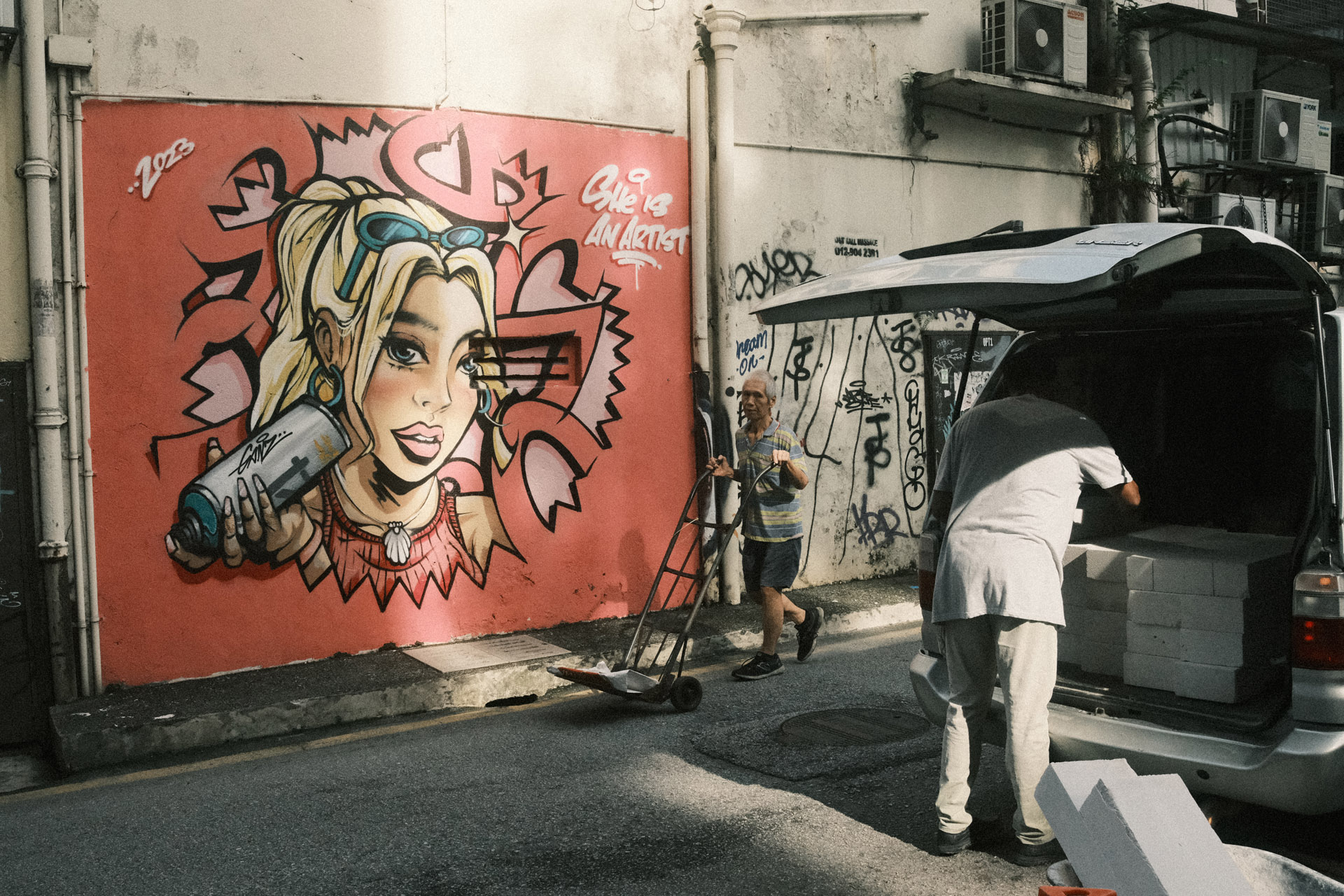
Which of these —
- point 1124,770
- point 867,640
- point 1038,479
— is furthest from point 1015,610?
point 867,640

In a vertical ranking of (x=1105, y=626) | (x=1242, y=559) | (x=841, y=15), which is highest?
(x=841, y=15)

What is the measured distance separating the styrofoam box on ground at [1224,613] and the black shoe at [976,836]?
104cm

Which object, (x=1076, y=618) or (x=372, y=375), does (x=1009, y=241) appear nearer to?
(x=1076, y=618)

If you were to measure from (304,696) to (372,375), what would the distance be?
2.15 meters

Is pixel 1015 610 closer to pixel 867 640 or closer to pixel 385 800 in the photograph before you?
pixel 385 800

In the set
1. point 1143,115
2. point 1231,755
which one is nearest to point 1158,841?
point 1231,755

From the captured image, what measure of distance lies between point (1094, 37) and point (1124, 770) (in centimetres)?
1058

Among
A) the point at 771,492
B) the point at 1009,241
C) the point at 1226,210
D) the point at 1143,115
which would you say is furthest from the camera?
the point at 1226,210

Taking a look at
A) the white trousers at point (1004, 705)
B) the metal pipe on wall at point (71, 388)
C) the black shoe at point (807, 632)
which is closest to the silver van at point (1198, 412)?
the white trousers at point (1004, 705)

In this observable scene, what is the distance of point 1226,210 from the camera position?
1156 centimetres

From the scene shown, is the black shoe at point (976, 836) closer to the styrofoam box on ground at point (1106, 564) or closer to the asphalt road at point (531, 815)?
the asphalt road at point (531, 815)

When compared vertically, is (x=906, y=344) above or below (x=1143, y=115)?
below

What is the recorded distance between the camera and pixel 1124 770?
7.95ft

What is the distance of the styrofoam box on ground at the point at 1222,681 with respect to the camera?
3951 millimetres
